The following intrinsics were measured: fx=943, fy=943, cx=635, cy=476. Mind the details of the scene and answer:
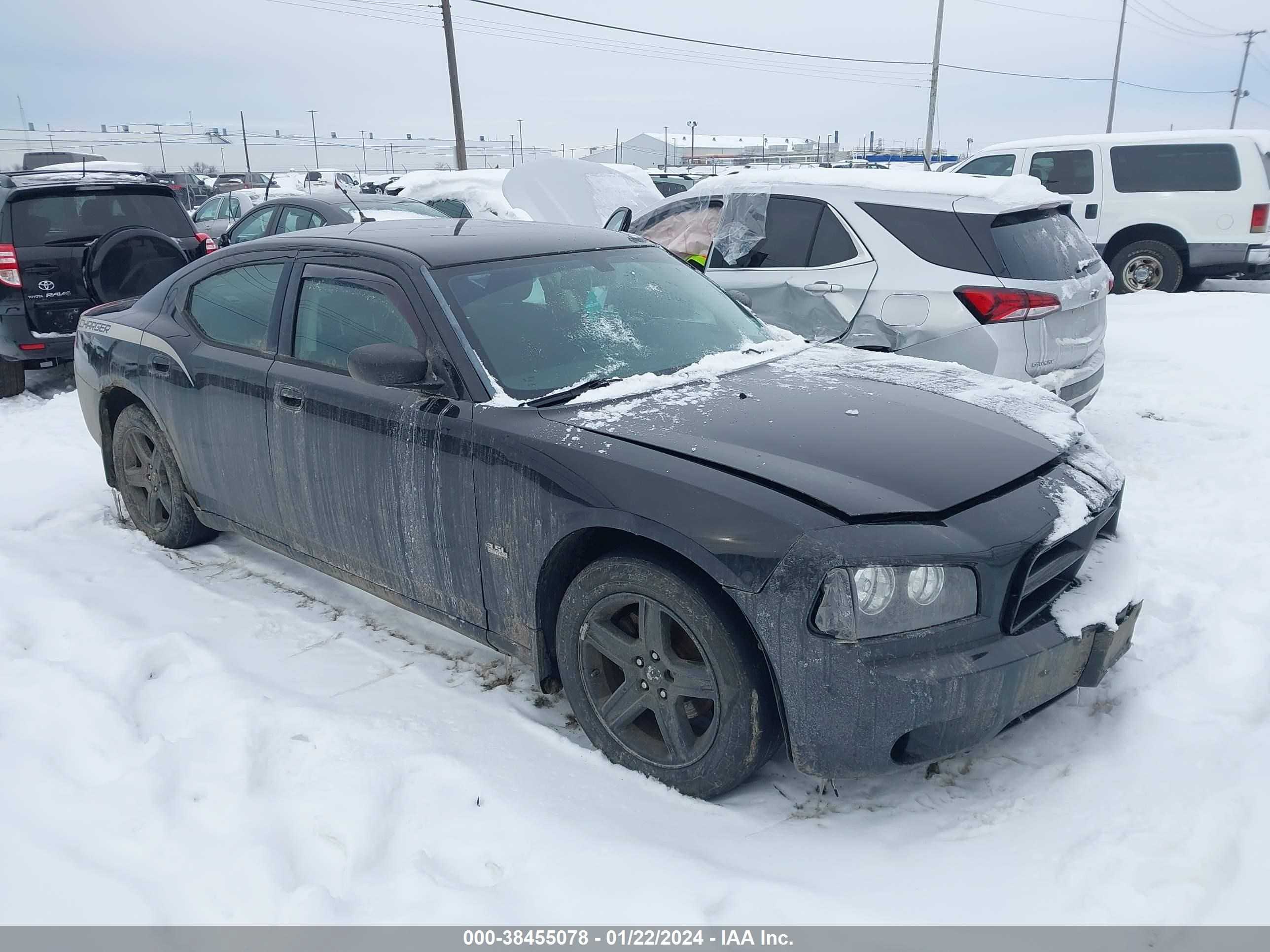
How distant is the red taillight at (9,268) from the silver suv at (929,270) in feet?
18.9

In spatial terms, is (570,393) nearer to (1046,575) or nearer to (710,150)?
(1046,575)

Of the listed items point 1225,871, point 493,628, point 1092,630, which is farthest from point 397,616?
point 1225,871

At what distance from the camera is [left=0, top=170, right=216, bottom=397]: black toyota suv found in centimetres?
758

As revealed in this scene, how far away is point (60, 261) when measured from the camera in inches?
311

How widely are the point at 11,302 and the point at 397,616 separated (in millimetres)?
5821

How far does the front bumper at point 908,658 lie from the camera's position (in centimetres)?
244

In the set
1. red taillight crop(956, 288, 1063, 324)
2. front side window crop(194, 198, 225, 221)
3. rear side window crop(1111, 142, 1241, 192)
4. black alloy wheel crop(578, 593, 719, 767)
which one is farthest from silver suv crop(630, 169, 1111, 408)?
front side window crop(194, 198, 225, 221)

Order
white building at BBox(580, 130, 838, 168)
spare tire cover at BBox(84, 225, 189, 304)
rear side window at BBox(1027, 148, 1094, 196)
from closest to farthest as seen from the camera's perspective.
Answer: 1. spare tire cover at BBox(84, 225, 189, 304)
2. rear side window at BBox(1027, 148, 1094, 196)
3. white building at BBox(580, 130, 838, 168)

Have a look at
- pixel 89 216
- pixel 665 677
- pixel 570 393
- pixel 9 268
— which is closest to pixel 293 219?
pixel 89 216

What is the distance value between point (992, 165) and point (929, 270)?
847 cm

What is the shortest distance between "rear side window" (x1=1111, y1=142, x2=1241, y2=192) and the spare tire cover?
10.4m

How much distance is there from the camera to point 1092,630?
9.03 ft

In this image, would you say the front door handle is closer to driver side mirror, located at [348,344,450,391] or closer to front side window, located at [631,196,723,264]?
driver side mirror, located at [348,344,450,391]
